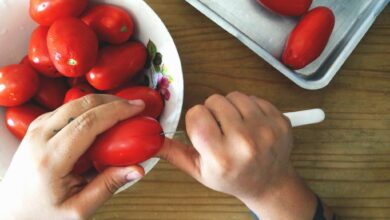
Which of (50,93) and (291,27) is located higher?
(291,27)

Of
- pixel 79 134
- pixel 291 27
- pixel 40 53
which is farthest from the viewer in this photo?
pixel 291 27

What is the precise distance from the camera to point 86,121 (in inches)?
15.6

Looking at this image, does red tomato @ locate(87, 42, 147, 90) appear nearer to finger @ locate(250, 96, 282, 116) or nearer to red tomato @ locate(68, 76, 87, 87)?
red tomato @ locate(68, 76, 87, 87)

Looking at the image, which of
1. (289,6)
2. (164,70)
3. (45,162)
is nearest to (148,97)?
(164,70)

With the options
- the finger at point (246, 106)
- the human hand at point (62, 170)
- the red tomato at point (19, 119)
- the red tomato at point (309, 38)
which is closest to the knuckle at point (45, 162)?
the human hand at point (62, 170)

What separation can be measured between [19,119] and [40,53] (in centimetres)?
8

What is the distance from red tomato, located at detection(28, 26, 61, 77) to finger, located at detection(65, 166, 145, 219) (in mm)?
159

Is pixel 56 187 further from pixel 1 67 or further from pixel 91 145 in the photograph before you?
pixel 1 67

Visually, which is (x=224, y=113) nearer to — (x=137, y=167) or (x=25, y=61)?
(x=137, y=167)

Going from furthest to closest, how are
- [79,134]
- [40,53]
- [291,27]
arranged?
[291,27]
[40,53]
[79,134]

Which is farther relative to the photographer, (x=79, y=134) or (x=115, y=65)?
(x=115, y=65)

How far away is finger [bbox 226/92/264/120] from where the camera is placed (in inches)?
18.5

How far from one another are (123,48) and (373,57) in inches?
13.8

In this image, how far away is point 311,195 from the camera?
0.53 meters
